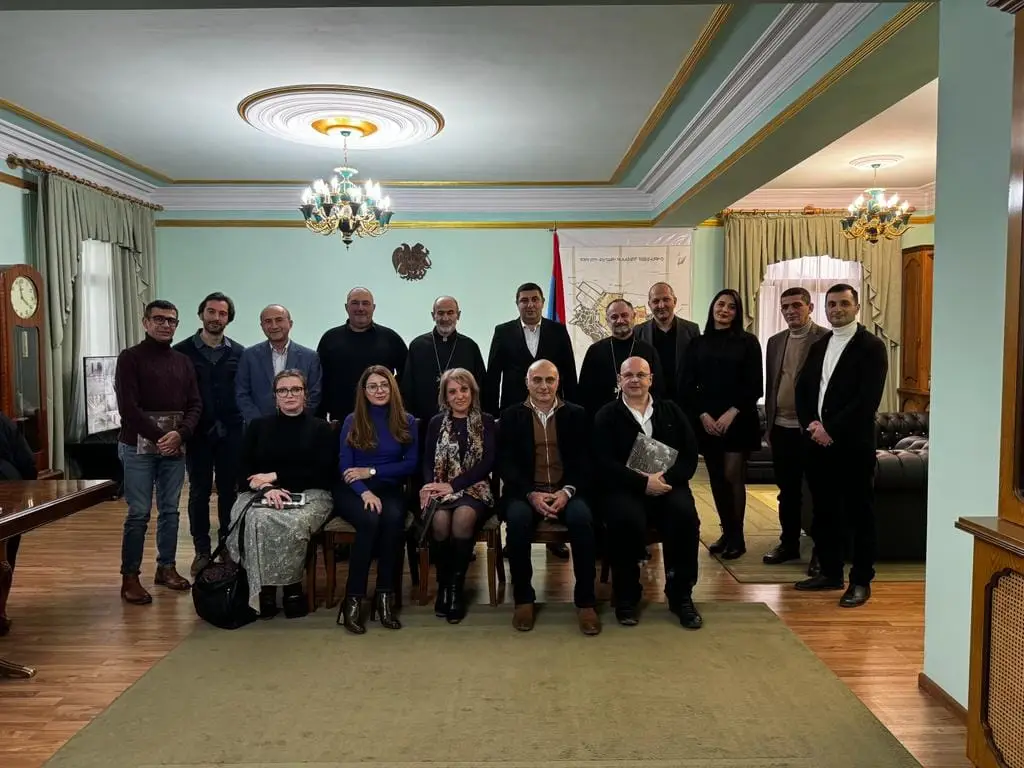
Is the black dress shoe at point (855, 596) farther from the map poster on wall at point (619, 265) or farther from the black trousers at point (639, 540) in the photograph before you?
the map poster on wall at point (619, 265)

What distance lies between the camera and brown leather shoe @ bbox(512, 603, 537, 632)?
3156mm

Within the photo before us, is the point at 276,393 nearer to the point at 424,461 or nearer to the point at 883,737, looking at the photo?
the point at 424,461

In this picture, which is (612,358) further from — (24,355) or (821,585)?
(24,355)

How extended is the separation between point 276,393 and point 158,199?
493 cm

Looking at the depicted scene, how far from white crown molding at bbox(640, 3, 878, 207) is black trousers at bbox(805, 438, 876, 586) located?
1878 millimetres

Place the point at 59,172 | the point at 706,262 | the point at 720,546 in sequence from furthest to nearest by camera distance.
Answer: the point at 706,262, the point at 59,172, the point at 720,546

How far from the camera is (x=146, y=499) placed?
3646 millimetres

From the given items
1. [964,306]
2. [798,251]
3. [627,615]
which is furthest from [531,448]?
[798,251]

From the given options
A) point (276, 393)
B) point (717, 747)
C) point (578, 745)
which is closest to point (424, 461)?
point (276, 393)

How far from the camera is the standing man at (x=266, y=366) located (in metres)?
3.95

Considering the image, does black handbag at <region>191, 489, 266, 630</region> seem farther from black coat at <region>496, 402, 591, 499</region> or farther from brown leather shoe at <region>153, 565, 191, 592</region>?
black coat at <region>496, 402, 591, 499</region>

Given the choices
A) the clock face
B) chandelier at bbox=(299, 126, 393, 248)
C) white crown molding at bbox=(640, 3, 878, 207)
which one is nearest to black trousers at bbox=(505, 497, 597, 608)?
white crown molding at bbox=(640, 3, 878, 207)

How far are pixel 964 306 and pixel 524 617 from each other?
2072 mm

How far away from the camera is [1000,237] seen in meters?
2.24
